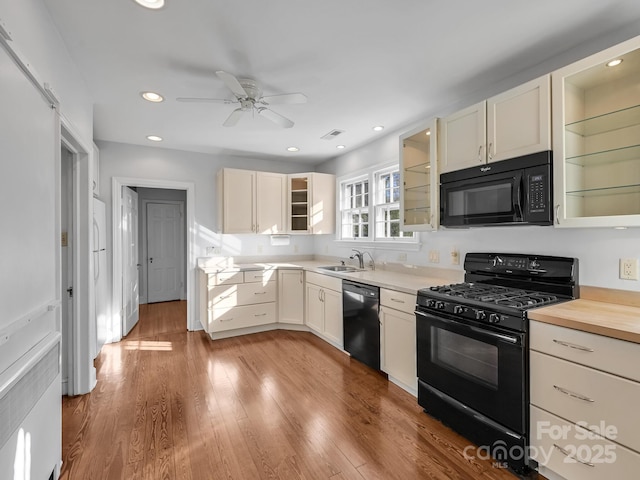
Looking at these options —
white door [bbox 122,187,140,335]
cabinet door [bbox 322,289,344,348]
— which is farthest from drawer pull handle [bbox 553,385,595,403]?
white door [bbox 122,187,140,335]

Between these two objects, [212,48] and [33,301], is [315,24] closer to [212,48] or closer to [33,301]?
[212,48]

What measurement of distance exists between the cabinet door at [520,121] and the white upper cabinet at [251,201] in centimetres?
305

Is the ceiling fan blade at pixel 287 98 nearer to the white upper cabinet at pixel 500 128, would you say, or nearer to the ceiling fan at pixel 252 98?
the ceiling fan at pixel 252 98

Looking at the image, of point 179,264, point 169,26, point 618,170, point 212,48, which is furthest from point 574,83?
point 179,264

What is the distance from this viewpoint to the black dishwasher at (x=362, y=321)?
2.96 m

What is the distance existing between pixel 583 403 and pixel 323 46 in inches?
96.9

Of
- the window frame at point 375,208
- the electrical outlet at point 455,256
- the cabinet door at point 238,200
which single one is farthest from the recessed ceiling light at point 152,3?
the electrical outlet at point 455,256

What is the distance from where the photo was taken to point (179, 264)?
6551 millimetres

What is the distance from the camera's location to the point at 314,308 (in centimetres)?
404

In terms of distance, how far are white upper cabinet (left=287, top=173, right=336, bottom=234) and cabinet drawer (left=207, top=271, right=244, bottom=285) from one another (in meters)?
1.10

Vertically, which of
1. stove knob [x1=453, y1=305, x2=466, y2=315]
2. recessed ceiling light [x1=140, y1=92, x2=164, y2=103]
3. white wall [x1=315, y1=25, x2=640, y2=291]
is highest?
recessed ceiling light [x1=140, y1=92, x2=164, y2=103]

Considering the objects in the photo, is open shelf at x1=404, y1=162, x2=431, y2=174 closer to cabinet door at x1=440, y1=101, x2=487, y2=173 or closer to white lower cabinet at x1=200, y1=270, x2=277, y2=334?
cabinet door at x1=440, y1=101, x2=487, y2=173

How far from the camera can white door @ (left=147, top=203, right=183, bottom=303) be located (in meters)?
6.25

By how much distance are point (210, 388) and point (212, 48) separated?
8.70 ft
